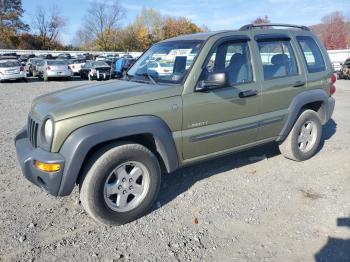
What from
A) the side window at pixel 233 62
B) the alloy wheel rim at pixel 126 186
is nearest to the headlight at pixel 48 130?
the alloy wheel rim at pixel 126 186

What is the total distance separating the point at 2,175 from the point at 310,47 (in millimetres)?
5026

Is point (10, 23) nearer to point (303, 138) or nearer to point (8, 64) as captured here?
point (8, 64)

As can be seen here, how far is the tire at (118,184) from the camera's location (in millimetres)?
3582

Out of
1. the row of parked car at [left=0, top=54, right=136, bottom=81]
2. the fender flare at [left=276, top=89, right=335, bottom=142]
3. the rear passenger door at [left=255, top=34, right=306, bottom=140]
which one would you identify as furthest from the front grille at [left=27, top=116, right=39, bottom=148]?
the row of parked car at [left=0, top=54, right=136, bottom=81]

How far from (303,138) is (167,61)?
2498 mm

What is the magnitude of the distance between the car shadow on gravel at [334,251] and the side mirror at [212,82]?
1.94 m

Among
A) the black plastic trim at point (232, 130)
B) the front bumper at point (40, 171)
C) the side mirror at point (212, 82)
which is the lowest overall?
the front bumper at point (40, 171)

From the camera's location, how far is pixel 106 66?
80.2 feet

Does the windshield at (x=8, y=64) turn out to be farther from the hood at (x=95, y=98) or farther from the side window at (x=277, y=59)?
the side window at (x=277, y=59)

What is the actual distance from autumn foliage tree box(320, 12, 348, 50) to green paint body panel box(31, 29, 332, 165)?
68.8 metres

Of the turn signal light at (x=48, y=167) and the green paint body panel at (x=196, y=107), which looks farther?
the green paint body panel at (x=196, y=107)

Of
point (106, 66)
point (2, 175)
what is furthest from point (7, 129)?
point (106, 66)

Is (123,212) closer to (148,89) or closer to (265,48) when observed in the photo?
(148,89)

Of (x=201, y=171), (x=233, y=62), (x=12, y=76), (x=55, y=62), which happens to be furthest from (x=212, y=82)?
(x=55, y=62)
